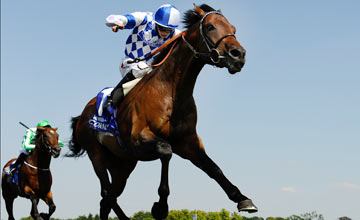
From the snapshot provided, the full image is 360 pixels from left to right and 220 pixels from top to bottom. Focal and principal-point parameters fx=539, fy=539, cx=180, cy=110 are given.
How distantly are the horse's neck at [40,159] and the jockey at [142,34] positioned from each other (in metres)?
5.95

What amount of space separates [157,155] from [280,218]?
25.1 ft

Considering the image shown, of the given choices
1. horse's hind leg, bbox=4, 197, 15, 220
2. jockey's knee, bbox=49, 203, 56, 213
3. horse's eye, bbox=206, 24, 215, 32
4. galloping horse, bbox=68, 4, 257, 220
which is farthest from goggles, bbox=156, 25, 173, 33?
horse's hind leg, bbox=4, 197, 15, 220

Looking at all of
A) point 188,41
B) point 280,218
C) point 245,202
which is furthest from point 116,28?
point 280,218

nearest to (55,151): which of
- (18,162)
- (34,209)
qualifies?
(34,209)

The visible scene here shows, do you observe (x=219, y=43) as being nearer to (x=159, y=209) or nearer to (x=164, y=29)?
(x=164, y=29)

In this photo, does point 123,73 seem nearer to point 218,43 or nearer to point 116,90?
point 116,90

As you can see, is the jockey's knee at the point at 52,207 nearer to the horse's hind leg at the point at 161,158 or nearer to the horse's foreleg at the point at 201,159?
the horse's foreleg at the point at 201,159

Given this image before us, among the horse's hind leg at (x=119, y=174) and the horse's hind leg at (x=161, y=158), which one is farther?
the horse's hind leg at (x=119, y=174)

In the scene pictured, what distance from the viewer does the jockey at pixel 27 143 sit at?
1376 centimetres

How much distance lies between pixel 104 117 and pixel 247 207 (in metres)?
2.68

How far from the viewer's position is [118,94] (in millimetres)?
7633

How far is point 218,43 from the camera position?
20.8ft

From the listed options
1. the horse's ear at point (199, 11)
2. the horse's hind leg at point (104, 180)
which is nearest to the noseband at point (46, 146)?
the horse's hind leg at point (104, 180)

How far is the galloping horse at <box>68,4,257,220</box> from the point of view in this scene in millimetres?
6395
